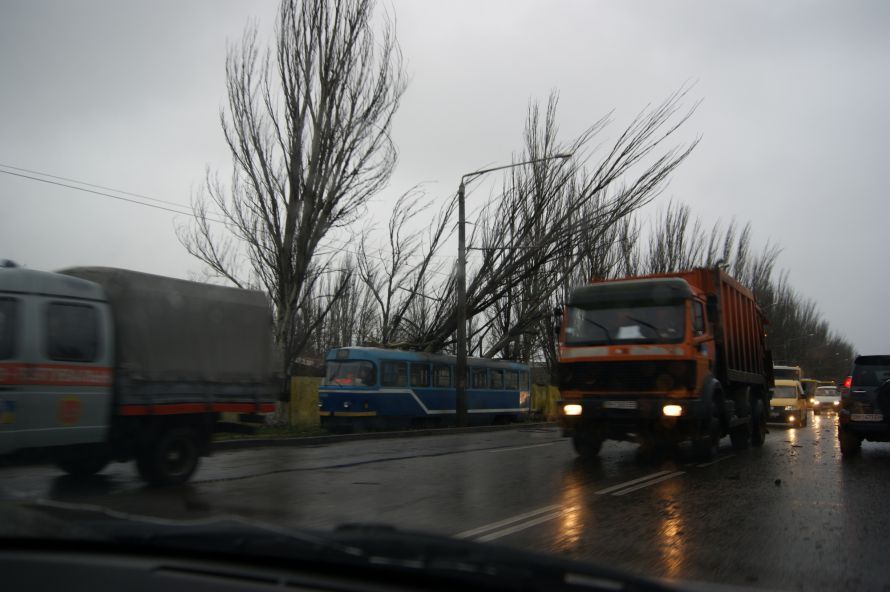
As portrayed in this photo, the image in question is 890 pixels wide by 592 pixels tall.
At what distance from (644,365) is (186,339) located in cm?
664

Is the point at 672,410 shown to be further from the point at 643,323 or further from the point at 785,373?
the point at 785,373

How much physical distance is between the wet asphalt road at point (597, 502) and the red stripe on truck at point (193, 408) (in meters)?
0.88

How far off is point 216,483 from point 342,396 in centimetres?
1320

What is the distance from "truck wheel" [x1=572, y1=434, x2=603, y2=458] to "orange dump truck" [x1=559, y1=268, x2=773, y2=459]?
0.7 inches

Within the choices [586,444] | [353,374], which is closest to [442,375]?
[353,374]

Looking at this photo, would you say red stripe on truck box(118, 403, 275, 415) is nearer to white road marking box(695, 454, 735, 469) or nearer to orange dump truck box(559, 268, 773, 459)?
orange dump truck box(559, 268, 773, 459)

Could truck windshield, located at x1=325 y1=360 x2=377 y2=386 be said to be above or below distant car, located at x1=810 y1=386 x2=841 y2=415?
above

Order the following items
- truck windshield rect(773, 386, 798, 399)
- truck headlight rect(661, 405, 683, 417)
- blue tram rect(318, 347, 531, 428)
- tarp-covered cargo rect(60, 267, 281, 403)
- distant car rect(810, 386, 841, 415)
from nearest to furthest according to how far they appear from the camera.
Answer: tarp-covered cargo rect(60, 267, 281, 403) → truck headlight rect(661, 405, 683, 417) → blue tram rect(318, 347, 531, 428) → truck windshield rect(773, 386, 798, 399) → distant car rect(810, 386, 841, 415)

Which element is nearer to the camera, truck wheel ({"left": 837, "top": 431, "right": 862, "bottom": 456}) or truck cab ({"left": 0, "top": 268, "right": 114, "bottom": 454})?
truck cab ({"left": 0, "top": 268, "right": 114, "bottom": 454})

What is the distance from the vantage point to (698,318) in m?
12.0

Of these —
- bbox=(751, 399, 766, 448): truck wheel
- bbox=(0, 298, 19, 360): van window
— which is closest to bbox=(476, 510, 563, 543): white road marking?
bbox=(0, 298, 19, 360): van window

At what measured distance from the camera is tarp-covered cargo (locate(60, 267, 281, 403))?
867 centimetres

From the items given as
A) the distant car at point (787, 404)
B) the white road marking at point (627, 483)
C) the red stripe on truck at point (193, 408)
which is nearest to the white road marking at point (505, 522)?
the white road marking at point (627, 483)


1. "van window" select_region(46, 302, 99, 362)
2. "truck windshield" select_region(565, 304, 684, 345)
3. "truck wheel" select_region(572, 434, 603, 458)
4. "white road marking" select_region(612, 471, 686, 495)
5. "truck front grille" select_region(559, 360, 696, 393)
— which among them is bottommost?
"white road marking" select_region(612, 471, 686, 495)
